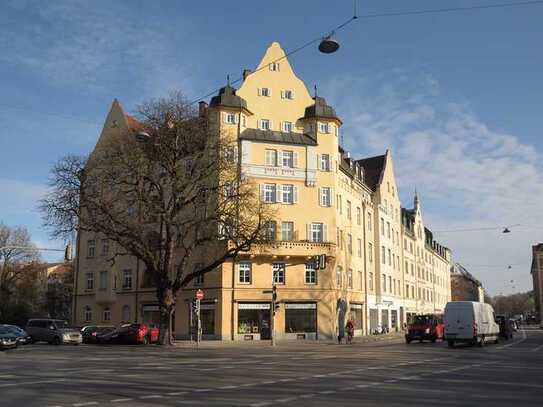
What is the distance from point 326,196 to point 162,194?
673 inches

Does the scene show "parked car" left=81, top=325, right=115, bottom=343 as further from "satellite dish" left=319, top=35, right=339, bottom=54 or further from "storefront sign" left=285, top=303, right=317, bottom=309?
"satellite dish" left=319, top=35, right=339, bottom=54

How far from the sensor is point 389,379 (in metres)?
16.7

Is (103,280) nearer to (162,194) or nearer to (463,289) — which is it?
(162,194)

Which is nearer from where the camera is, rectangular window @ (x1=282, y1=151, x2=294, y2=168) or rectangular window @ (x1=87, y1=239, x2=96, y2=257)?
rectangular window @ (x1=282, y1=151, x2=294, y2=168)

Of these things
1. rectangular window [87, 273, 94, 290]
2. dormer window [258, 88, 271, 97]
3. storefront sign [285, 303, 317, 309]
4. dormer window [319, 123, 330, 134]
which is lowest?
storefront sign [285, 303, 317, 309]

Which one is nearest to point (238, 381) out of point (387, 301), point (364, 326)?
point (364, 326)

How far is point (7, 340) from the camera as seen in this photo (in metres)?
32.6

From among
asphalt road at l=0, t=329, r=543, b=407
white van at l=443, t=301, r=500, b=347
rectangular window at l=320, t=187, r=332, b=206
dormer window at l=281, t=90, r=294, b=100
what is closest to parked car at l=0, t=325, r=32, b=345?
asphalt road at l=0, t=329, r=543, b=407

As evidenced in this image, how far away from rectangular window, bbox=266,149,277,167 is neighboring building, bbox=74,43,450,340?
4.1 inches

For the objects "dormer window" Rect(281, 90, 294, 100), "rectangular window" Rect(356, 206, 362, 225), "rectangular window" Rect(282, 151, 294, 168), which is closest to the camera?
"rectangular window" Rect(282, 151, 294, 168)

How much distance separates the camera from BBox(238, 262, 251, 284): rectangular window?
156 ft

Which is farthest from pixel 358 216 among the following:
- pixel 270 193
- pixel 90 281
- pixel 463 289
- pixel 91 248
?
pixel 463 289

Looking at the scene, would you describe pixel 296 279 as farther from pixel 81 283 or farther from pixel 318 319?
pixel 81 283

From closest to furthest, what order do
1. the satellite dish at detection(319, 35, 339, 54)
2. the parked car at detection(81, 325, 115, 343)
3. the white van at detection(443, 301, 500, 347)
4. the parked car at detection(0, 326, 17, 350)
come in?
the satellite dish at detection(319, 35, 339, 54)
the parked car at detection(0, 326, 17, 350)
the white van at detection(443, 301, 500, 347)
the parked car at detection(81, 325, 115, 343)
